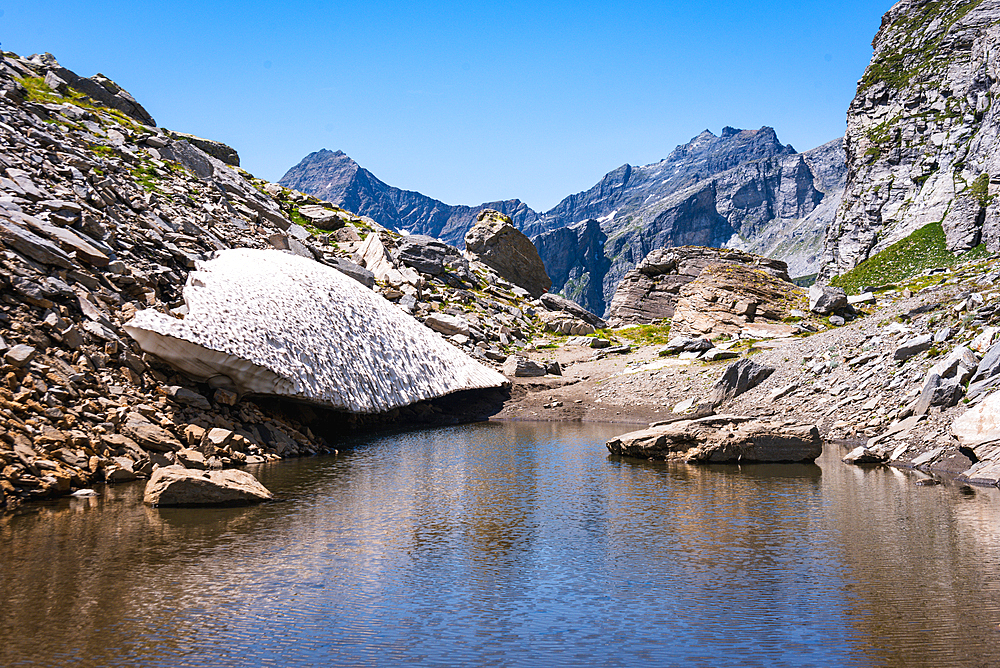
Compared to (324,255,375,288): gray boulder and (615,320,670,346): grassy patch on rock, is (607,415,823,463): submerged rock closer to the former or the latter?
(324,255,375,288): gray boulder

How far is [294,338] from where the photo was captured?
3291cm

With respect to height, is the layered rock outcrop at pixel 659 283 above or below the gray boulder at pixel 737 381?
above

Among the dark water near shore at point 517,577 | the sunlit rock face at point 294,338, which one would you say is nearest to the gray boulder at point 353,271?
the sunlit rock face at point 294,338

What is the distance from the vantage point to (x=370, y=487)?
81.8 feet

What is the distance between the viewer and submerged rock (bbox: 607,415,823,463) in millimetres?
29516

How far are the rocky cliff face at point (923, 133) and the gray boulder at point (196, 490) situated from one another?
98.8 meters

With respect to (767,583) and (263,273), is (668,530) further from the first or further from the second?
(263,273)

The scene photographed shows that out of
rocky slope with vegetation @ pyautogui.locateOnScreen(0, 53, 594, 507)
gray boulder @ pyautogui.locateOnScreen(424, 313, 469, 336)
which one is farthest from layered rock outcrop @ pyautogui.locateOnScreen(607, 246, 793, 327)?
rocky slope with vegetation @ pyautogui.locateOnScreen(0, 53, 594, 507)

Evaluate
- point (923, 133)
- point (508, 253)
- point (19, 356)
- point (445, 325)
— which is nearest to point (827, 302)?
point (445, 325)

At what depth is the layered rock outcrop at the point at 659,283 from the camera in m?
92.9

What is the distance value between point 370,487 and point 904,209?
120m

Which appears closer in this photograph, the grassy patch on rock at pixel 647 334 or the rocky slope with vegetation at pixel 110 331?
the rocky slope with vegetation at pixel 110 331

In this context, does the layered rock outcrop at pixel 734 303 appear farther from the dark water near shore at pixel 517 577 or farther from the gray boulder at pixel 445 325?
the dark water near shore at pixel 517 577

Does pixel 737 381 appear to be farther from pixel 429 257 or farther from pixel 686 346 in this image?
pixel 429 257
